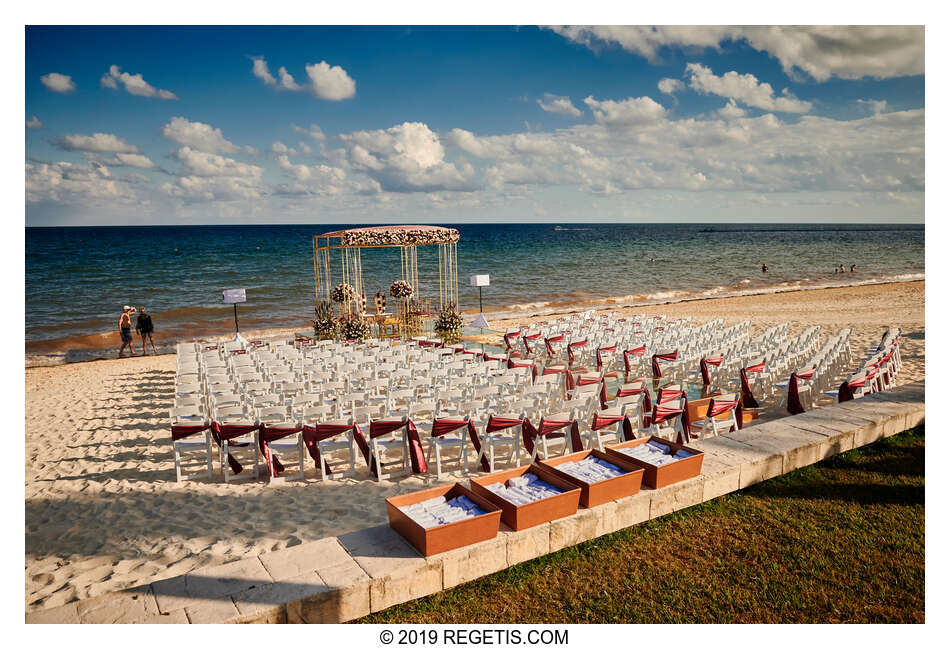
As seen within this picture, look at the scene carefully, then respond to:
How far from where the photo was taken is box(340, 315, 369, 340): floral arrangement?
14492 mm

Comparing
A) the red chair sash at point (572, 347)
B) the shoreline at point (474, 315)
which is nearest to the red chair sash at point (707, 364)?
the red chair sash at point (572, 347)

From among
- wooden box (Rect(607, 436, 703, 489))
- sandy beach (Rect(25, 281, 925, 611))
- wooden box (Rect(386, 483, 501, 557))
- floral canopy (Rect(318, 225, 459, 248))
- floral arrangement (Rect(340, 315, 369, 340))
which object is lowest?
sandy beach (Rect(25, 281, 925, 611))

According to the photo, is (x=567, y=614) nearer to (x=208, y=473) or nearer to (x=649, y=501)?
(x=649, y=501)

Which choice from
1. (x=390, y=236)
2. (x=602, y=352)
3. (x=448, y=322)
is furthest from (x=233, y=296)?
(x=602, y=352)

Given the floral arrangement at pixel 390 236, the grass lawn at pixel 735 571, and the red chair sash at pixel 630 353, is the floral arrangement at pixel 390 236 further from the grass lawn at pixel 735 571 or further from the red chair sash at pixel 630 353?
the grass lawn at pixel 735 571

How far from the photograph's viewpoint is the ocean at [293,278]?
997 inches

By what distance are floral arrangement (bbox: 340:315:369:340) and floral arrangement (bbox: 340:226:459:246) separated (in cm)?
201

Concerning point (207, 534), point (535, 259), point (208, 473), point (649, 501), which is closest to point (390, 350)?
point (208, 473)

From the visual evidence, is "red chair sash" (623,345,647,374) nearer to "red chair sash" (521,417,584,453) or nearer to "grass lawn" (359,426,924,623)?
"red chair sash" (521,417,584,453)

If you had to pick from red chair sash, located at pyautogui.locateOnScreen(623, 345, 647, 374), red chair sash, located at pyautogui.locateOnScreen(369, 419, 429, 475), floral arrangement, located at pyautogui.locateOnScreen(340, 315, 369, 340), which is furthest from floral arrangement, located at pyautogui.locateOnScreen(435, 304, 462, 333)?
red chair sash, located at pyautogui.locateOnScreen(369, 419, 429, 475)

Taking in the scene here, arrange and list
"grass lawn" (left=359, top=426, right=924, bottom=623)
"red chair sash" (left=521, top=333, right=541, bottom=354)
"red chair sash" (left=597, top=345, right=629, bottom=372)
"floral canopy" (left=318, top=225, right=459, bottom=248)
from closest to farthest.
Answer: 1. "grass lawn" (left=359, top=426, right=924, bottom=623)
2. "red chair sash" (left=597, top=345, right=629, bottom=372)
3. "red chair sash" (left=521, top=333, right=541, bottom=354)
4. "floral canopy" (left=318, top=225, right=459, bottom=248)

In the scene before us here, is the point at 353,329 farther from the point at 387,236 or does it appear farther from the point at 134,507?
the point at 134,507

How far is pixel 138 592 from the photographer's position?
11.5 feet

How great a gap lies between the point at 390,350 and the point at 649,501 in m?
7.35
